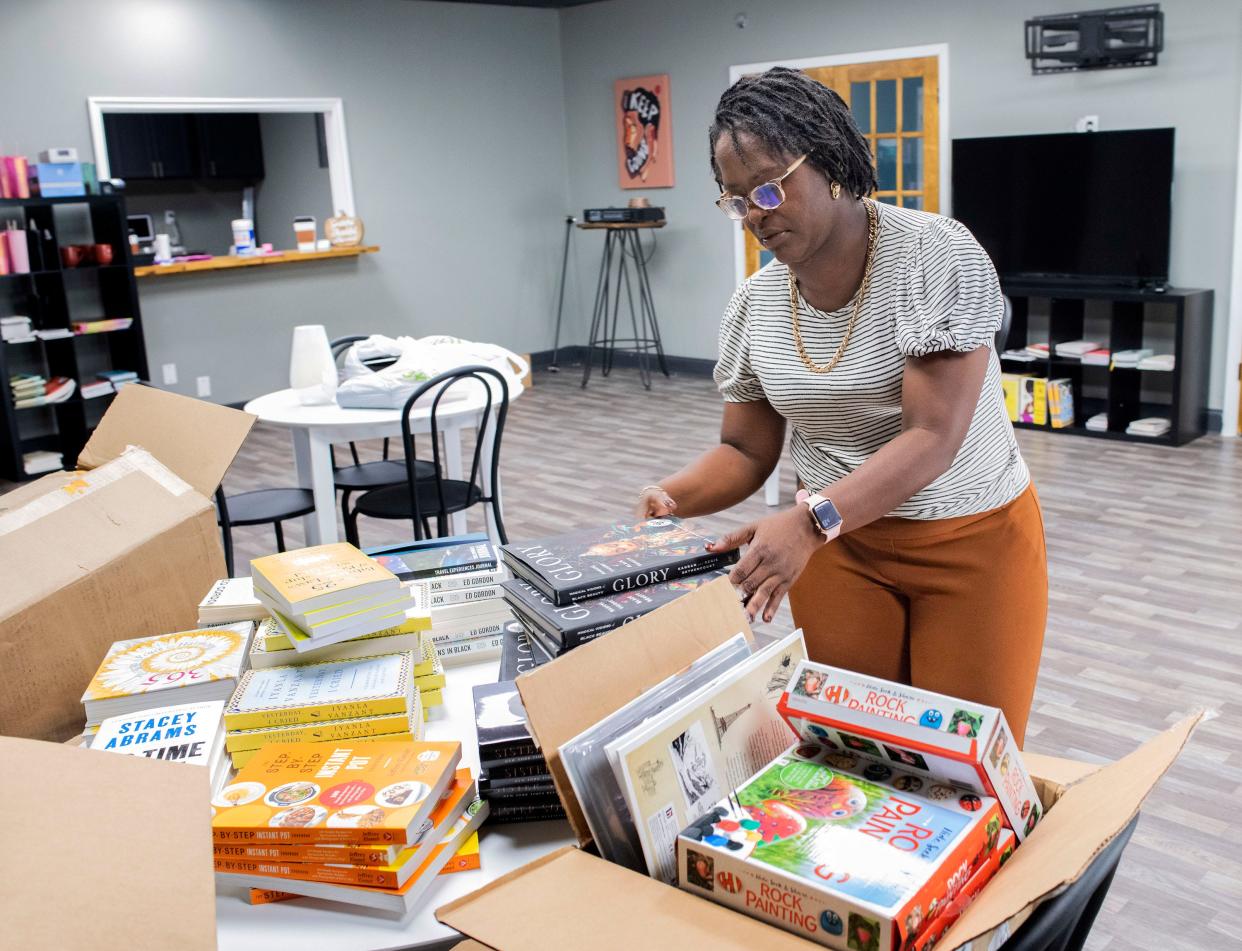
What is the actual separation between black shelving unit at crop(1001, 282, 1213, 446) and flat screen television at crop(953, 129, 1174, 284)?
0.43ft

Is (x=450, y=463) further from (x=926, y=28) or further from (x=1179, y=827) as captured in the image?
(x=926, y=28)

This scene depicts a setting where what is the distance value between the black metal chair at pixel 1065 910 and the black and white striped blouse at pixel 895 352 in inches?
22.9

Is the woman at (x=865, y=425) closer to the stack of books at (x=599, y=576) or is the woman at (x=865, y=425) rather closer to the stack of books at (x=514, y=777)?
the stack of books at (x=599, y=576)

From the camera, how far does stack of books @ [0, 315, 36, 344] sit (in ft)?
19.1

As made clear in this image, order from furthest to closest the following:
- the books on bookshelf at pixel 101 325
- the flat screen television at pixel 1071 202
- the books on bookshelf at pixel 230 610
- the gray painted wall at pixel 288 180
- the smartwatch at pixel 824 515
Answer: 1. the gray painted wall at pixel 288 180
2. the books on bookshelf at pixel 101 325
3. the flat screen television at pixel 1071 202
4. the books on bookshelf at pixel 230 610
5. the smartwatch at pixel 824 515

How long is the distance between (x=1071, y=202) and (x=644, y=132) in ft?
10.7

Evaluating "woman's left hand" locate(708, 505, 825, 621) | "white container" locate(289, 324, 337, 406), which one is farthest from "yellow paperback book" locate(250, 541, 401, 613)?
"white container" locate(289, 324, 337, 406)

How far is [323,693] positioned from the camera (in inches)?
53.5

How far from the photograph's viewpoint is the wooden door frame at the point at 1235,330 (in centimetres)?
546

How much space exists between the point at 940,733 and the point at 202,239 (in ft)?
30.7

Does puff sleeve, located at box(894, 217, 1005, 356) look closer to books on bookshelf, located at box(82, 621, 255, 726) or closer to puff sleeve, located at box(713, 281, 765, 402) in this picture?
puff sleeve, located at box(713, 281, 765, 402)


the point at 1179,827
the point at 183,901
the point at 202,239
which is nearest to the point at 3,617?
the point at 183,901

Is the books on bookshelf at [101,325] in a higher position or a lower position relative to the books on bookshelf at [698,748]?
higher

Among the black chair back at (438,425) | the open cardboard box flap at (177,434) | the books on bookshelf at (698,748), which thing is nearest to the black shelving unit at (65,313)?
the black chair back at (438,425)
